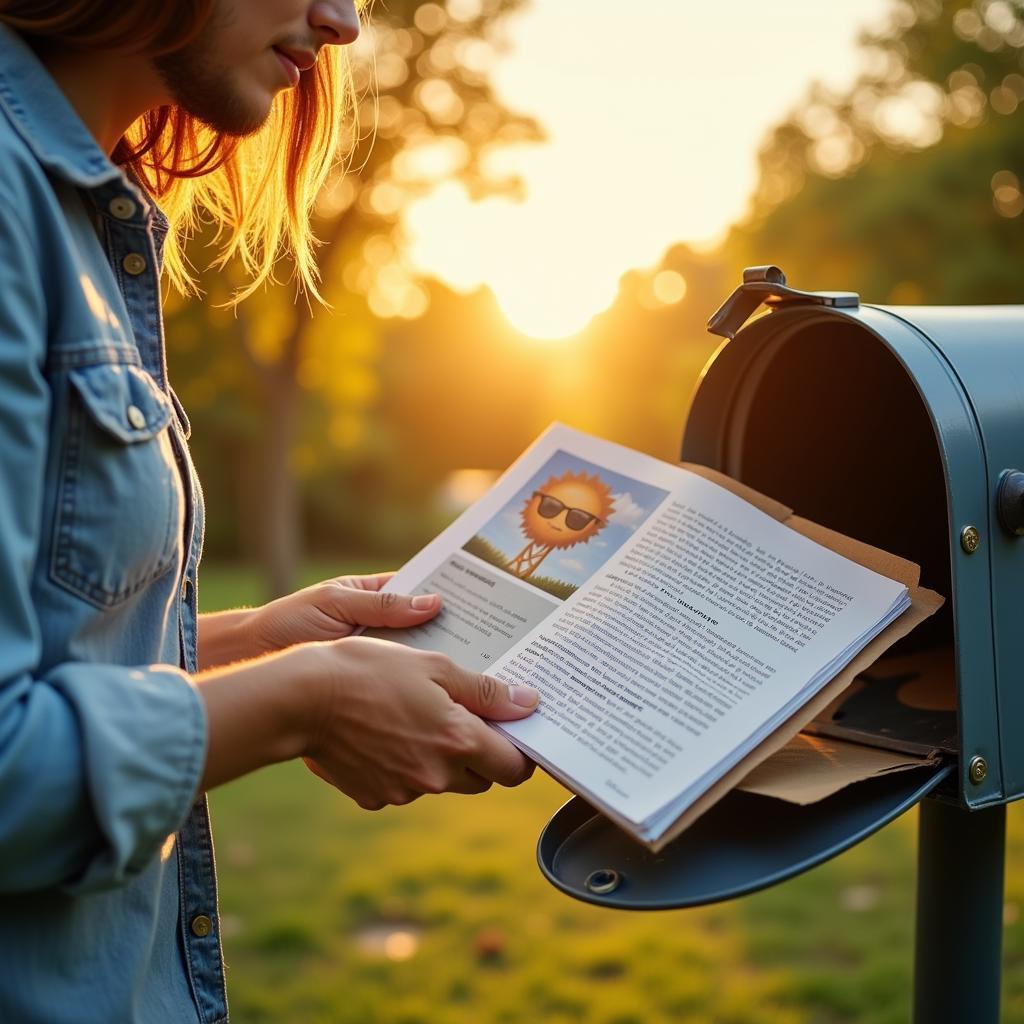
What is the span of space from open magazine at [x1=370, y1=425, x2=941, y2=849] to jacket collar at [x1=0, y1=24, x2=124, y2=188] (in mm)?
654

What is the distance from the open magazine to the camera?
1.14 m

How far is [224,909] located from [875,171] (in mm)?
16344

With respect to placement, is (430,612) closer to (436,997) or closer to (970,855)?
(970,855)

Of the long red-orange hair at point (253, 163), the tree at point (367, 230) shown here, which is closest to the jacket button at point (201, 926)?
the long red-orange hair at point (253, 163)

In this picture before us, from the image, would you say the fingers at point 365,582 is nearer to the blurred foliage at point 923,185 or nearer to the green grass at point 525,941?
the green grass at point 525,941

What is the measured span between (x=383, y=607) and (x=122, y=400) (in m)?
0.50

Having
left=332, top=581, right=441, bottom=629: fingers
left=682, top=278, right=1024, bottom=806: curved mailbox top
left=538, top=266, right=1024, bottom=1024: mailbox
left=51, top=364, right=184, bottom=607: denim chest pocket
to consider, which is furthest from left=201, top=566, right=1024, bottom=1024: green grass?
left=51, top=364, right=184, bottom=607: denim chest pocket

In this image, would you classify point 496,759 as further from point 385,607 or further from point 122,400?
point 122,400

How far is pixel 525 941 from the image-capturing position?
3.34 meters

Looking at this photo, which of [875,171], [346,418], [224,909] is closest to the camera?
[224,909]

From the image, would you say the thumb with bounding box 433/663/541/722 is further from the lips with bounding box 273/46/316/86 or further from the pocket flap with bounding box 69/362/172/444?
the lips with bounding box 273/46/316/86

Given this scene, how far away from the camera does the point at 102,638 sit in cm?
110

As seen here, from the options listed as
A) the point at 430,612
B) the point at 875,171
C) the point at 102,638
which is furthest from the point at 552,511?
the point at 875,171

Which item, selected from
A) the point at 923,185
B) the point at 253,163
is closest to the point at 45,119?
the point at 253,163
